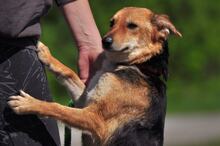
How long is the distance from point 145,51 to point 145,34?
0.20 meters

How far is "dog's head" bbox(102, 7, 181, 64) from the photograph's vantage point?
17.7 ft

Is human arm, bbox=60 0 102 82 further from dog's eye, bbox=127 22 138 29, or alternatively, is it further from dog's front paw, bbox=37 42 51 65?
dog's eye, bbox=127 22 138 29

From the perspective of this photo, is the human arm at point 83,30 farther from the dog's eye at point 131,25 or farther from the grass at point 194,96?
the grass at point 194,96

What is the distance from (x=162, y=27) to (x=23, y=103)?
5.39ft

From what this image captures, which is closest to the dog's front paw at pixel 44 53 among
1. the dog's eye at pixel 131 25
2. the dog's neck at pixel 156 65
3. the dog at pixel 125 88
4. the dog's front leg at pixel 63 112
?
the dog at pixel 125 88

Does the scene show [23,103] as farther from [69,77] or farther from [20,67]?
[69,77]

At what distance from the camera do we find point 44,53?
196 inches

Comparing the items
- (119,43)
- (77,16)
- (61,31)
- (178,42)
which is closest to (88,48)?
(77,16)

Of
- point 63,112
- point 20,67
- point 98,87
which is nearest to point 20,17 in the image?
point 20,67

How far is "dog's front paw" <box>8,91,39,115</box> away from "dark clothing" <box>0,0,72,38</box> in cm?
34

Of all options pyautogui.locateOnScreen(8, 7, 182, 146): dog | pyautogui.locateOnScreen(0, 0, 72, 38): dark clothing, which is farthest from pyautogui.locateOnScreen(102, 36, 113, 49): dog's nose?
pyautogui.locateOnScreen(0, 0, 72, 38): dark clothing

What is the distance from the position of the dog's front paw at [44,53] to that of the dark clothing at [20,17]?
28.2 inches

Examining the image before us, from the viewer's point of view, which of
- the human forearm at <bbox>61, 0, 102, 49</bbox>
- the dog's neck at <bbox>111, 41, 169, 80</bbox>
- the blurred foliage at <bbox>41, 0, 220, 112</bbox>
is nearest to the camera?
the human forearm at <bbox>61, 0, 102, 49</bbox>

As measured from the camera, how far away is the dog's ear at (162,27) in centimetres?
547
